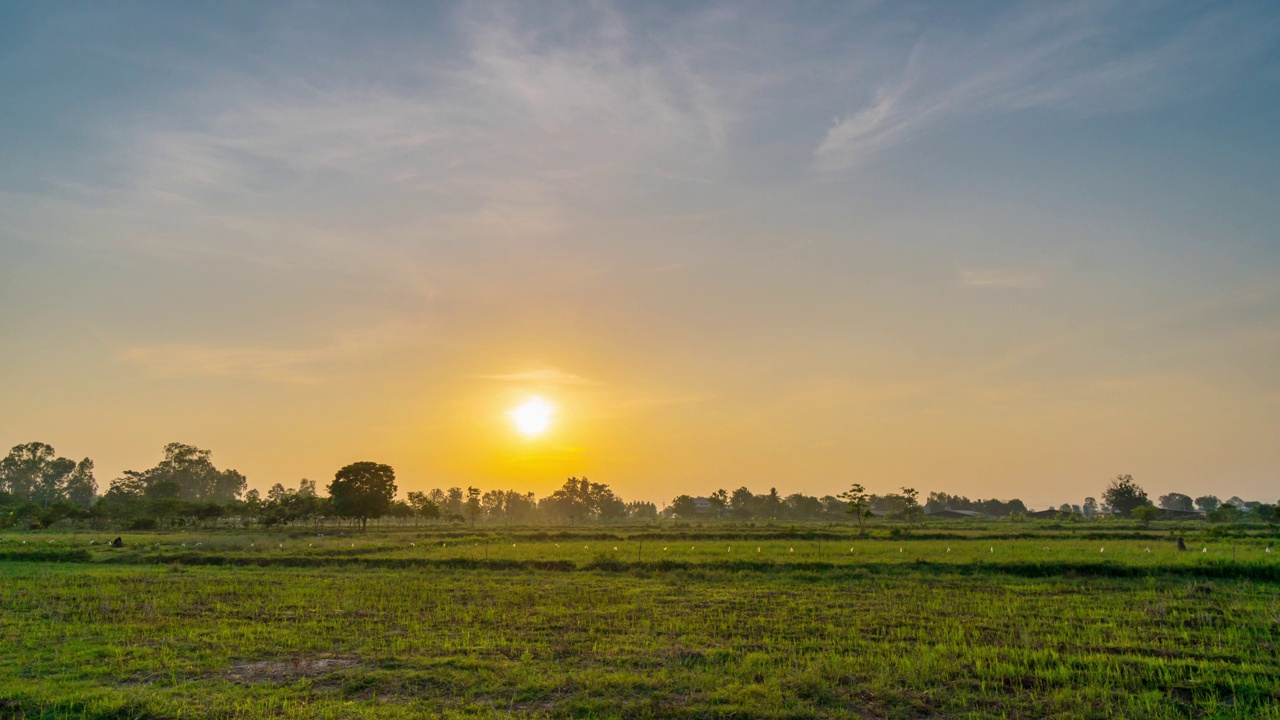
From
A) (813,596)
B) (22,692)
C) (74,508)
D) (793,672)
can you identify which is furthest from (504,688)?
(74,508)

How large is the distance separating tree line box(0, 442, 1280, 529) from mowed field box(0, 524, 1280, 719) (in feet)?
129

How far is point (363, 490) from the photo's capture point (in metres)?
76.9

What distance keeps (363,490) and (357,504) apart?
1.90 m

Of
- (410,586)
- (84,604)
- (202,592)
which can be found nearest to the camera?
(84,604)

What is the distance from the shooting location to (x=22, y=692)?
11820 millimetres

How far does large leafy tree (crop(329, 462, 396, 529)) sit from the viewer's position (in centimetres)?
7556

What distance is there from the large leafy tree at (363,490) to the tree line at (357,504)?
0.12m

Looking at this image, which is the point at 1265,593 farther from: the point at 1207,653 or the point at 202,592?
the point at 202,592

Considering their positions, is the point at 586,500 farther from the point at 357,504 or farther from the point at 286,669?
the point at 286,669

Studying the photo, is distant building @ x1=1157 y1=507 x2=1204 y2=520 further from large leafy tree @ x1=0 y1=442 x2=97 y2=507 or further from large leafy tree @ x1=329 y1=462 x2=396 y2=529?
large leafy tree @ x1=0 y1=442 x2=97 y2=507

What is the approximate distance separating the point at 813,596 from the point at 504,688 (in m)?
13.0

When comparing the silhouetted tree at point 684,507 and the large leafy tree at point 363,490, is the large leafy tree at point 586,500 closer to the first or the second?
the silhouetted tree at point 684,507

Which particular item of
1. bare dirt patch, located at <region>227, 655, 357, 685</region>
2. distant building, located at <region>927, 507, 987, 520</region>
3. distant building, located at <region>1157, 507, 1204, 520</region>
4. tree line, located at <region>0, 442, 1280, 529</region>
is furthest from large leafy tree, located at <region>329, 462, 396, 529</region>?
distant building, located at <region>1157, 507, 1204, 520</region>

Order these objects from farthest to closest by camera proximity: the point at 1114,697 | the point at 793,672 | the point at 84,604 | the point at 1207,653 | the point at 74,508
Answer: the point at 74,508 < the point at 84,604 < the point at 1207,653 < the point at 793,672 < the point at 1114,697
